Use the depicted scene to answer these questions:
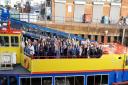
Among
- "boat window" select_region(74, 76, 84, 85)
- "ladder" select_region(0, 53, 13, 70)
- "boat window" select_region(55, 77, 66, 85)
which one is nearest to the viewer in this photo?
"ladder" select_region(0, 53, 13, 70)

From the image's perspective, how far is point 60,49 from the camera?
19516 millimetres

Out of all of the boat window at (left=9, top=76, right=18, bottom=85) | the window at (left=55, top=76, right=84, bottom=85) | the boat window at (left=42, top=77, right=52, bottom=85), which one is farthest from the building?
the boat window at (left=9, top=76, right=18, bottom=85)

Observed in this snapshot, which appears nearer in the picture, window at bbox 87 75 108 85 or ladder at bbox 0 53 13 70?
ladder at bbox 0 53 13 70

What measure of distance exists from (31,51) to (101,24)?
20218 millimetres

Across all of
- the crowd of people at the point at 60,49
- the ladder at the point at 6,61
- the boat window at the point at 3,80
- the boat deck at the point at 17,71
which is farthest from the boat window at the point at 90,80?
the boat window at the point at 3,80

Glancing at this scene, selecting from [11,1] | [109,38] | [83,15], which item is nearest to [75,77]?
[109,38]

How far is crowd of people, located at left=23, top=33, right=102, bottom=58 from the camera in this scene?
1914 cm

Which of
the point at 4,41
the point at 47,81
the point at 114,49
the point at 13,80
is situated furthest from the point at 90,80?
the point at 4,41

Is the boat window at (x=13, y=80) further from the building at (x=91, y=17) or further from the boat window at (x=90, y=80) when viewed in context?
the building at (x=91, y=17)

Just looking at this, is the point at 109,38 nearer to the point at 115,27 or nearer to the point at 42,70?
the point at 115,27

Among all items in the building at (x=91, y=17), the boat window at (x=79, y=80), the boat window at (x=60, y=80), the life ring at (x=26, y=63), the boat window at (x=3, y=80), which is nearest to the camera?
the boat window at (x=3, y=80)

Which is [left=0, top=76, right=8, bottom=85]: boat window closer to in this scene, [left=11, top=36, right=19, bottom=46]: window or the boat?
the boat

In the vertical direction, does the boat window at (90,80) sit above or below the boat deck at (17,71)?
below

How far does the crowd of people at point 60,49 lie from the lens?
19141 mm
